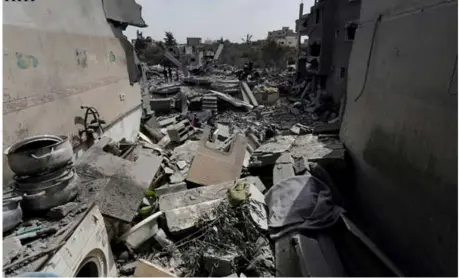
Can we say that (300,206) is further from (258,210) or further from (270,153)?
(270,153)

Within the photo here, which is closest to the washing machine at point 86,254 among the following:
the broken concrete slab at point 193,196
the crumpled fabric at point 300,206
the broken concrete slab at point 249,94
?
the broken concrete slab at point 193,196

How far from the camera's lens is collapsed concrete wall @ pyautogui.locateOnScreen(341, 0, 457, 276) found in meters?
3.14

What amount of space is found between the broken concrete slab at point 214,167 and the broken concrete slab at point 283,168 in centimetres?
82

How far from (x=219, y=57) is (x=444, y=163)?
34.3 meters

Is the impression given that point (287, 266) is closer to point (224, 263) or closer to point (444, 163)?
point (224, 263)

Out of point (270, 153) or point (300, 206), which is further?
point (270, 153)

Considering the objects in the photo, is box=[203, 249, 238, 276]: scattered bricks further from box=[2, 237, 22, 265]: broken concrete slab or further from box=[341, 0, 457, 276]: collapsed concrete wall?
box=[341, 0, 457, 276]: collapsed concrete wall

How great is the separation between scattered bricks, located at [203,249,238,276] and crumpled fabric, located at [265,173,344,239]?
83cm

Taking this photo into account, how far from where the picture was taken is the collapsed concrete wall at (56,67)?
3932 millimetres

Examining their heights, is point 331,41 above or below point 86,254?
above

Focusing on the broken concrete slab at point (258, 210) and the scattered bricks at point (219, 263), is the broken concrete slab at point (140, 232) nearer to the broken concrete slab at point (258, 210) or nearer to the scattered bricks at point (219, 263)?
the scattered bricks at point (219, 263)

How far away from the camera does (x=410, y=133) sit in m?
3.86

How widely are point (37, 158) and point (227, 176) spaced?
140 inches

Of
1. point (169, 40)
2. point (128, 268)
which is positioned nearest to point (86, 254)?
point (128, 268)
